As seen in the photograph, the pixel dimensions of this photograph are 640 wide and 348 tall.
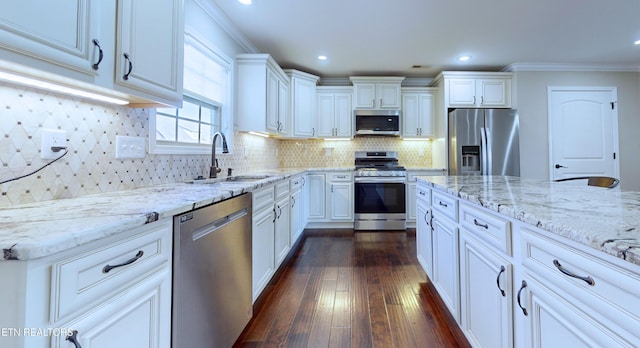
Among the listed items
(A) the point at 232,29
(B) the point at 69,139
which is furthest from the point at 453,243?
(A) the point at 232,29

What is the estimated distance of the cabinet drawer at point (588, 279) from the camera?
58 centimetres

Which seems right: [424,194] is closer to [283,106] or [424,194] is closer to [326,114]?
[283,106]

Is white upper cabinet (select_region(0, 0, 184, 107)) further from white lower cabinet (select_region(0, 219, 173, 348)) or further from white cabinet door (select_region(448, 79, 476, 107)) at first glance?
white cabinet door (select_region(448, 79, 476, 107))

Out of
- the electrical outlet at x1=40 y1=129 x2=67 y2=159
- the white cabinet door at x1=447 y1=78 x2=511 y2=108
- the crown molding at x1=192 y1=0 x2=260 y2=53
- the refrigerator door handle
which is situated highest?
the crown molding at x1=192 y1=0 x2=260 y2=53

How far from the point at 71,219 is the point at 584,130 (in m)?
5.62

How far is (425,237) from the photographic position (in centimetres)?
218

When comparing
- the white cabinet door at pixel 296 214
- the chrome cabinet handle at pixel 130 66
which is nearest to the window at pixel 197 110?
the chrome cabinet handle at pixel 130 66

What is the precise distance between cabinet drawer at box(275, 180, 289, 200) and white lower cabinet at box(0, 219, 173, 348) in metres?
1.38

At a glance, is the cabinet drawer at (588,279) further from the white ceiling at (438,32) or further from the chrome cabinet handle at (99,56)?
the white ceiling at (438,32)

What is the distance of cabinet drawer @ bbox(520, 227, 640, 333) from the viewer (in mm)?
576

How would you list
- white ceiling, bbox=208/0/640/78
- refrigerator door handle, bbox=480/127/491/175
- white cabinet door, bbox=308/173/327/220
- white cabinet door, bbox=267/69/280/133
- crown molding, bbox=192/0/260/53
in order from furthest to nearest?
1. white cabinet door, bbox=308/173/327/220
2. refrigerator door handle, bbox=480/127/491/175
3. white cabinet door, bbox=267/69/280/133
4. white ceiling, bbox=208/0/640/78
5. crown molding, bbox=192/0/260/53

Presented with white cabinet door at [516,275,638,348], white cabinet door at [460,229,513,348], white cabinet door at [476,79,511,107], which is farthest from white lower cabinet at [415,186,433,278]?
white cabinet door at [476,79,511,107]

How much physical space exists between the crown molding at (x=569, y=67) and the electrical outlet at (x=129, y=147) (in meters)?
4.67

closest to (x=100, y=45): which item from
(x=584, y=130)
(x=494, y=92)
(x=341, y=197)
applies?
(x=341, y=197)
